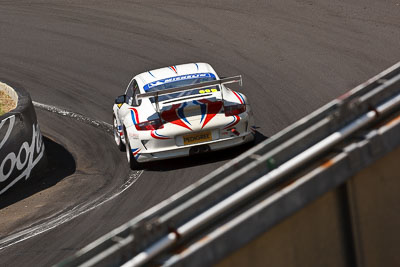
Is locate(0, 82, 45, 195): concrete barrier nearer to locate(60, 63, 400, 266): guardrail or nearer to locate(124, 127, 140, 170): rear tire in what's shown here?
locate(124, 127, 140, 170): rear tire

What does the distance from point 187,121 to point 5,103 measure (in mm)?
4489

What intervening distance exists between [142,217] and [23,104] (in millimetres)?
9306

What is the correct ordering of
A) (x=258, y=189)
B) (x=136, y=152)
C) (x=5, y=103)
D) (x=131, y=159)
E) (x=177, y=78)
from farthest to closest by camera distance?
(x=5, y=103), (x=177, y=78), (x=131, y=159), (x=136, y=152), (x=258, y=189)

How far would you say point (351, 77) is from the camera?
55.6ft

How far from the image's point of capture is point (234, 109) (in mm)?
12719

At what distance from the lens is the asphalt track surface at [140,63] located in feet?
39.9

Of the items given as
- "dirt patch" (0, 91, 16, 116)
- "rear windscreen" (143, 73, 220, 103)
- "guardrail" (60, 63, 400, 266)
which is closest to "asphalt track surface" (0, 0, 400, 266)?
"dirt patch" (0, 91, 16, 116)

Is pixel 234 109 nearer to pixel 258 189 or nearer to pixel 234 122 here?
pixel 234 122

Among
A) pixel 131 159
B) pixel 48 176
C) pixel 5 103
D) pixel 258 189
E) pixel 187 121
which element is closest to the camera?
pixel 258 189

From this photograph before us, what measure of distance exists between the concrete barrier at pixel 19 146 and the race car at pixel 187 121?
147 cm

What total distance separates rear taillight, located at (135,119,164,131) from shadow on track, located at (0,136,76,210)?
167 centimetres

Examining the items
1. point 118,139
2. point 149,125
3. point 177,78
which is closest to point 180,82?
point 177,78

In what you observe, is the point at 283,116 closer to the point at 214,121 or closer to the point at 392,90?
the point at 214,121

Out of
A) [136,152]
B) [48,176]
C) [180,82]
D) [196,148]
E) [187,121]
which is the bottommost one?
[48,176]
